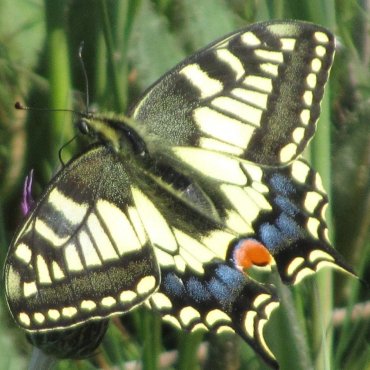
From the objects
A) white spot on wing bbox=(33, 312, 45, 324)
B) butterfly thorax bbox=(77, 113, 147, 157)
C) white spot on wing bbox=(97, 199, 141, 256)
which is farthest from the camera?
butterfly thorax bbox=(77, 113, 147, 157)

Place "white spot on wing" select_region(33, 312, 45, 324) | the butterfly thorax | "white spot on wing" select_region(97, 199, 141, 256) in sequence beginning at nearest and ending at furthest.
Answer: "white spot on wing" select_region(33, 312, 45, 324) < "white spot on wing" select_region(97, 199, 141, 256) < the butterfly thorax

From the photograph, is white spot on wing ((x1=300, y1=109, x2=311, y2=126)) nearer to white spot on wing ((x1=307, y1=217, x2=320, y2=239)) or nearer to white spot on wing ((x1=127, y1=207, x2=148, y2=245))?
white spot on wing ((x1=307, y1=217, x2=320, y2=239))

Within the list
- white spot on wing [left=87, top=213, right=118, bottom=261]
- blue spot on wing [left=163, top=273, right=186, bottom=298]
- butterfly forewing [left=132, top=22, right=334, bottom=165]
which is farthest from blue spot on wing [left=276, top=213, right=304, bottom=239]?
white spot on wing [left=87, top=213, right=118, bottom=261]

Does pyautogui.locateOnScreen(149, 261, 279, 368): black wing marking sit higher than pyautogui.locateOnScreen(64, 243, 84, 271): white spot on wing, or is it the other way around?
pyautogui.locateOnScreen(64, 243, 84, 271): white spot on wing

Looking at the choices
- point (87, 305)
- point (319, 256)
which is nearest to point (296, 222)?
point (319, 256)

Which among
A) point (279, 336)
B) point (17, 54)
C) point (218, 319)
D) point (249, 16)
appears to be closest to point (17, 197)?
point (17, 54)

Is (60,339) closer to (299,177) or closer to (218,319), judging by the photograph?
(218,319)

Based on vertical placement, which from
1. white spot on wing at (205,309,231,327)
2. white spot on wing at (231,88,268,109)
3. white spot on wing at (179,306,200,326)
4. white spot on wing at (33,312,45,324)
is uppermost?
white spot on wing at (231,88,268,109)
